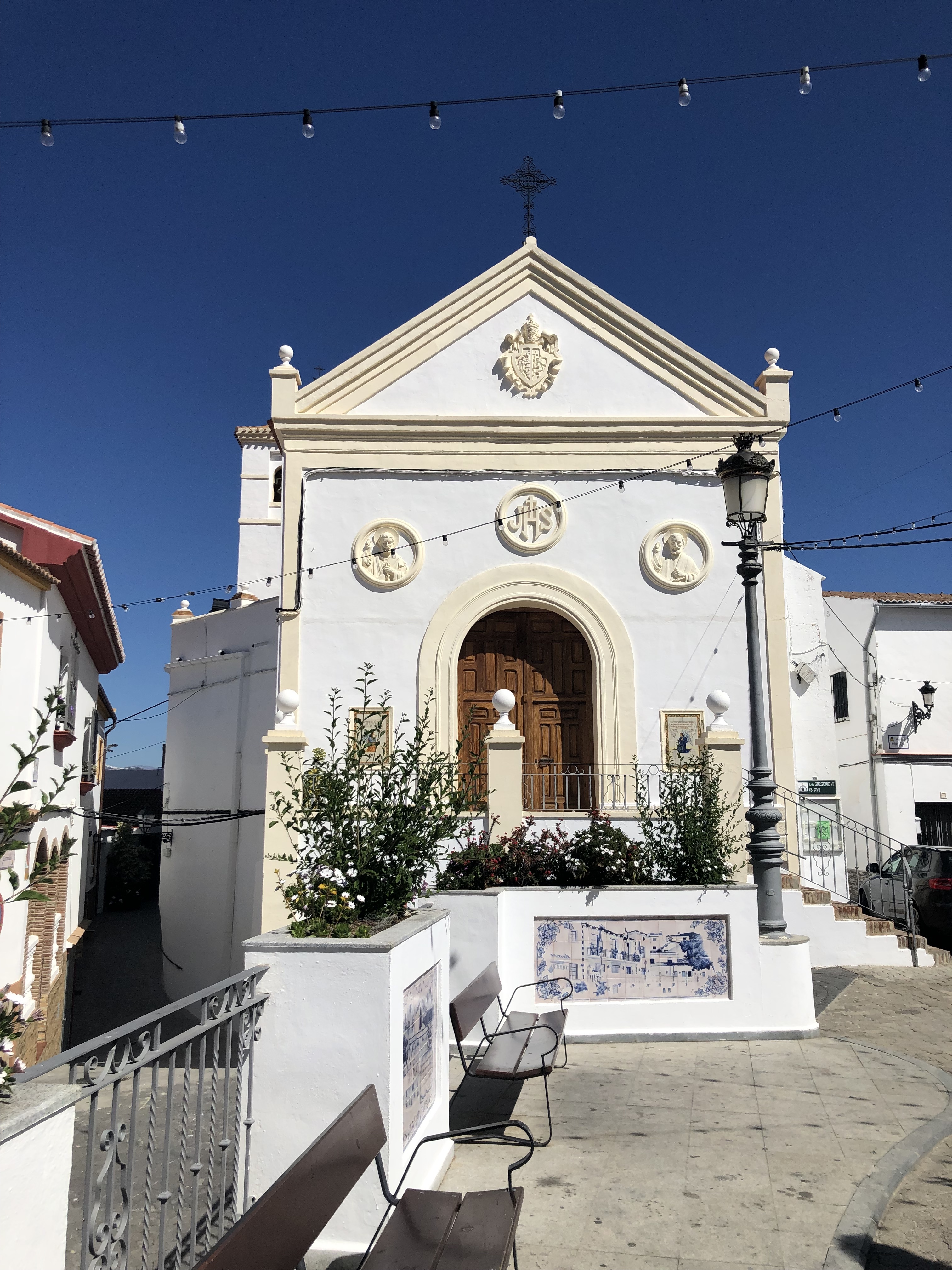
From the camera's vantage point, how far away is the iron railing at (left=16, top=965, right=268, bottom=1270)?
251cm

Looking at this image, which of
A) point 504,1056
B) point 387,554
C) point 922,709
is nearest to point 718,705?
point 504,1056

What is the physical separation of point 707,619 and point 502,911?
6.04 meters

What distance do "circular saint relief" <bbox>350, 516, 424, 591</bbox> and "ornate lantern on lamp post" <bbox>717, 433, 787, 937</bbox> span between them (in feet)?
16.6

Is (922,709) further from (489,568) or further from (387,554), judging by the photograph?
(387,554)

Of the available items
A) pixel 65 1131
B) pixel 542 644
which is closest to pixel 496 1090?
pixel 65 1131

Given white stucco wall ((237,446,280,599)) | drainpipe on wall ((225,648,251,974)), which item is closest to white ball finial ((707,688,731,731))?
drainpipe on wall ((225,648,251,974))

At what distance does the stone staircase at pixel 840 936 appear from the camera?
10.5 meters

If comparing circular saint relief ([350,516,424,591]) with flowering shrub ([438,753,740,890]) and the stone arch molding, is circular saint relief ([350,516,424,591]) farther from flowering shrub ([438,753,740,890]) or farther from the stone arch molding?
flowering shrub ([438,753,740,890])

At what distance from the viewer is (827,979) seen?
32.4 ft

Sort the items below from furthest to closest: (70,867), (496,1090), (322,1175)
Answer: (70,867)
(496,1090)
(322,1175)

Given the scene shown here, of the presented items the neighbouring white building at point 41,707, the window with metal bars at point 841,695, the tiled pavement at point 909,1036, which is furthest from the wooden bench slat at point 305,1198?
the window with metal bars at point 841,695

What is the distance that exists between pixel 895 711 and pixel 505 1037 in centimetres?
1716

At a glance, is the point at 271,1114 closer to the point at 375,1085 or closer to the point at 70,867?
the point at 375,1085

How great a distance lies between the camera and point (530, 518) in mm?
12461
